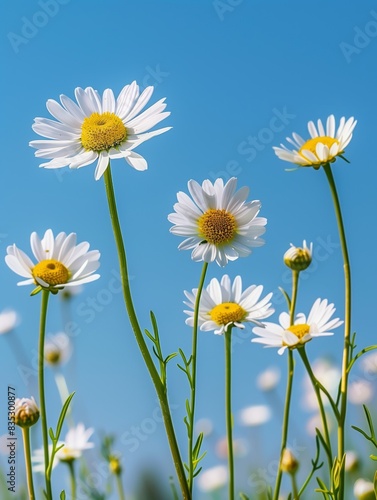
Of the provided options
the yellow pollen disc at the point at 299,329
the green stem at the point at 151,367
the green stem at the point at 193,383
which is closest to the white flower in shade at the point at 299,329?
the yellow pollen disc at the point at 299,329

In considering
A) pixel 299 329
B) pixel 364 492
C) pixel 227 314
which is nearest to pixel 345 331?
pixel 299 329

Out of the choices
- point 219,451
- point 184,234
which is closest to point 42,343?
point 184,234

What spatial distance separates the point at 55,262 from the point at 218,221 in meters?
0.26

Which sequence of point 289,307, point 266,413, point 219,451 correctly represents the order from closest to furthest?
point 289,307 < point 219,451 < point 266,413

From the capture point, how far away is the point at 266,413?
6.14 ft

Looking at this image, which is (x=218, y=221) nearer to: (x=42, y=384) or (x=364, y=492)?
(x=42, y=384)

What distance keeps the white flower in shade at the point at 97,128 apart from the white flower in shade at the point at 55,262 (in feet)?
0.41

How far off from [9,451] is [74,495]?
0.17 metres

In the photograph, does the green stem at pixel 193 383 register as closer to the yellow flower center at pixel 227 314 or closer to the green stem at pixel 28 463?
the yellow flower center at pixel 227 314

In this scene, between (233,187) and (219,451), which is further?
(219,451)

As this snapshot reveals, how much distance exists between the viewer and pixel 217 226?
1150mm

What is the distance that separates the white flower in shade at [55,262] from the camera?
1061 mm

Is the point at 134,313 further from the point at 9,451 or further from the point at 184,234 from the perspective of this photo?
the point at 9,451

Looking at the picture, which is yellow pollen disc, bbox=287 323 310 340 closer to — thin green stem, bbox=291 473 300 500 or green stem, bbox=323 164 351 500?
green stem, bbox=323 164 351 500
